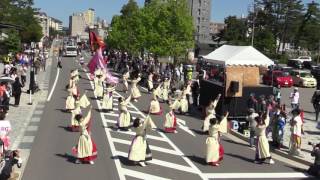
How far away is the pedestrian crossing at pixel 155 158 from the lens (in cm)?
1395

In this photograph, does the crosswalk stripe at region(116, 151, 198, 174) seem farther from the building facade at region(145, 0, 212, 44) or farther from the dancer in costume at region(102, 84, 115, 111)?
the building facade at region(145, 0, 212, 44)

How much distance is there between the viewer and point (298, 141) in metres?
16.3

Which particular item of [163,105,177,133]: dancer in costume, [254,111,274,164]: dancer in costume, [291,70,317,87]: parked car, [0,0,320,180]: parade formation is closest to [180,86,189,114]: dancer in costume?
[0,0,320,180]: parade formation

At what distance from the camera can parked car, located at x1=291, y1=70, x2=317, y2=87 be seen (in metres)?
45.2

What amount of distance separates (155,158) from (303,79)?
106 ft

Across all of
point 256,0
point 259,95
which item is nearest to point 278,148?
point 259,95

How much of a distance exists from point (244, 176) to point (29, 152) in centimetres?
661

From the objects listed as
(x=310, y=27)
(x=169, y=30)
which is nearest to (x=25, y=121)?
(x=169, y=30)

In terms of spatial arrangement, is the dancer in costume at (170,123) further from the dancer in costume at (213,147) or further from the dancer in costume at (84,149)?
the dancer in costume at (84,149)

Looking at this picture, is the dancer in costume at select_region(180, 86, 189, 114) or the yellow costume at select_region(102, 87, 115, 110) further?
the dancer in costume at select_region(180, 86, 189, 114)

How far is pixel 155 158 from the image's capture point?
15.7 meters

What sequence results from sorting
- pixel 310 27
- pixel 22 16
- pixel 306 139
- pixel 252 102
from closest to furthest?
pixel 306 139 → pixel 252 102 → pixel 22 16 → pixel 310 27

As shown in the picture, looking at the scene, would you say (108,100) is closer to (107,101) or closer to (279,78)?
(107,101)

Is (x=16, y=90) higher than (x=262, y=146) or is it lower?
higher
